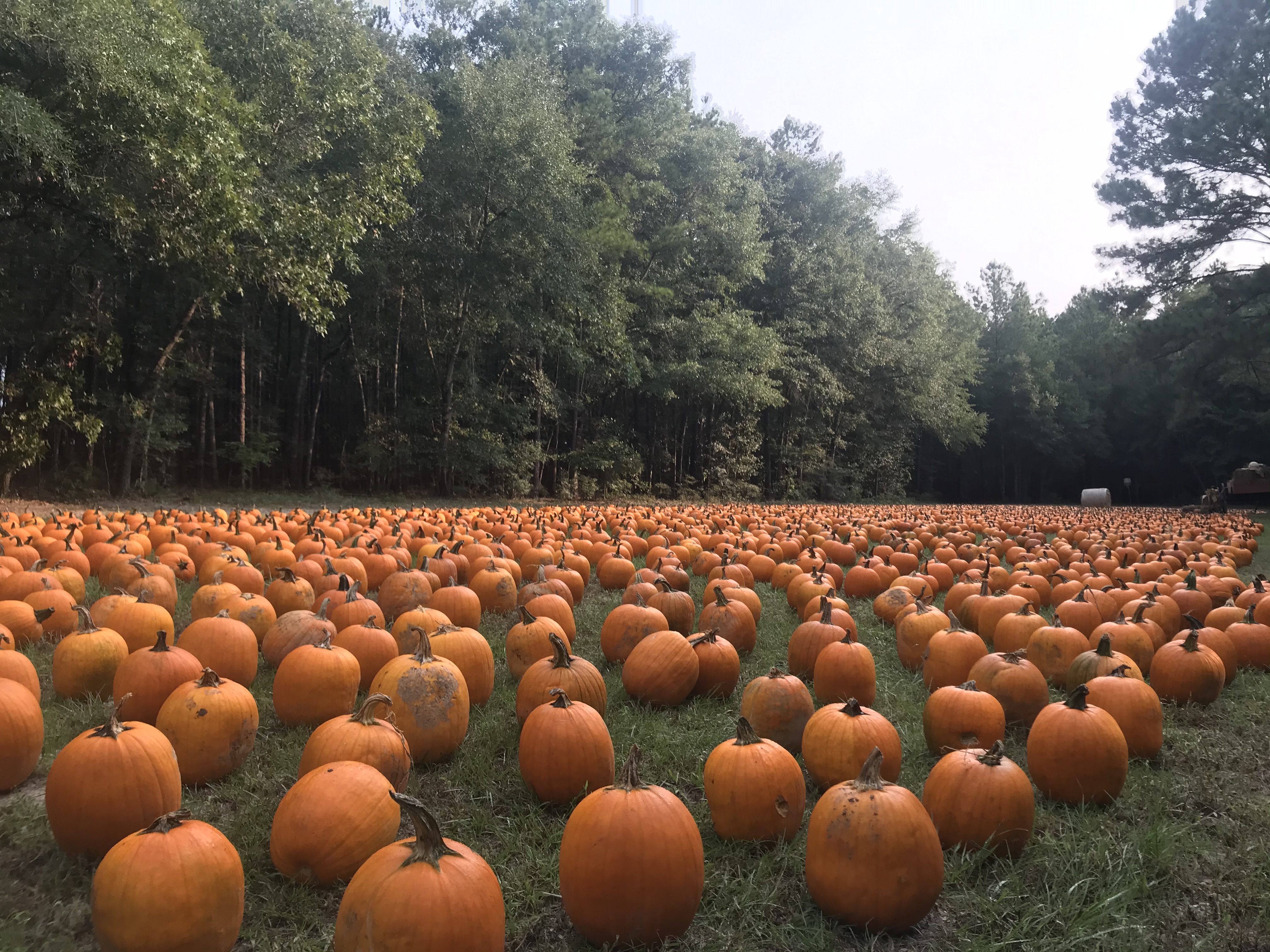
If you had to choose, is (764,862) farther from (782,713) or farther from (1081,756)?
(1081,756)

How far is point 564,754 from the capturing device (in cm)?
295

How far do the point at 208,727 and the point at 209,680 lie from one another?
224 mm

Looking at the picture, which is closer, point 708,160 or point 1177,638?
point 1177,638

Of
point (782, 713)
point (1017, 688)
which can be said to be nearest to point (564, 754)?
point (782, 713)

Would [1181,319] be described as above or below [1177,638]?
above

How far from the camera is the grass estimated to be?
2240mm

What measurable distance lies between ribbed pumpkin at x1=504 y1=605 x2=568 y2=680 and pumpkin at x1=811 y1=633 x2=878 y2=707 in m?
1.40

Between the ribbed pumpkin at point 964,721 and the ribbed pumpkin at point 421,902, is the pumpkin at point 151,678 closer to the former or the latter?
the ribbed pumpkin at point 421,902

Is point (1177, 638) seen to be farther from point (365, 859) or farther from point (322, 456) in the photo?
point (322, 456)

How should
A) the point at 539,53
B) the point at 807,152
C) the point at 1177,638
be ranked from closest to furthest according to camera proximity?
the point at 1177,638 → the point at 539,53 → the point at 807,152

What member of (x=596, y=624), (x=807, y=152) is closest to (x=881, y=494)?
(x=807, y=152)

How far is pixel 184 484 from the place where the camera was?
67.2ft

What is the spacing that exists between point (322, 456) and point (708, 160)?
1679cm

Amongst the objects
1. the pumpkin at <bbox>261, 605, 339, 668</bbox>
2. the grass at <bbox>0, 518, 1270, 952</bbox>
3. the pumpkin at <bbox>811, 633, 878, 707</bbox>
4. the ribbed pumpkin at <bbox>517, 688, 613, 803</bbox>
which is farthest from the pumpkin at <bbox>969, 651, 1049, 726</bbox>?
the pumpkin at <bbox>261, 605, 339, 668</bbox>
